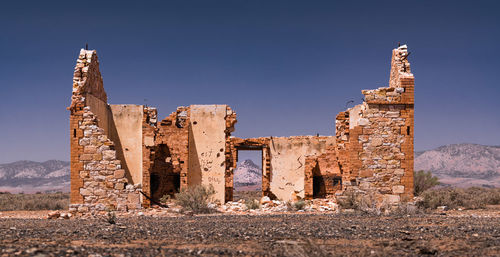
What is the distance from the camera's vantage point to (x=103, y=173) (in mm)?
15523

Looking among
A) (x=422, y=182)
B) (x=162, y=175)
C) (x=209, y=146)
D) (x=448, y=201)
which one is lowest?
(x=448, y=201)

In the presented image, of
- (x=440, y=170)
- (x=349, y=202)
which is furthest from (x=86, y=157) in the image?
(x=440, y=170)

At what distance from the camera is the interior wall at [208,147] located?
67.9 feet

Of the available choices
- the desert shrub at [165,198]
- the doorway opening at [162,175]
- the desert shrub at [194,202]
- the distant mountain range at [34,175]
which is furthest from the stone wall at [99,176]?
the distant mountain range at [34,175]

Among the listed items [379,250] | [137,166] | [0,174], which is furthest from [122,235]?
[0,174]

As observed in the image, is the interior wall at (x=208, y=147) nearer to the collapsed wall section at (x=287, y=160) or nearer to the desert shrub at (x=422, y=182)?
the collapsed wall section at (x=287, y=160)

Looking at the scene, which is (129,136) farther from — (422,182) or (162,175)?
(422,182)

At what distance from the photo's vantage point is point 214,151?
20734mm

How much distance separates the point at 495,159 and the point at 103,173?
9169cm

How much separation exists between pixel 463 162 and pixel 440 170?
5.31 metres

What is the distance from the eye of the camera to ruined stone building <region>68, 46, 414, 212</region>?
15.6 metres

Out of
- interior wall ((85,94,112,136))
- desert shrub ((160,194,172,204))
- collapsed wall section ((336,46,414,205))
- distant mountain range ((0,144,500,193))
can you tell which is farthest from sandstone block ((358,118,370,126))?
distant mountain range ((0,144,500,193))

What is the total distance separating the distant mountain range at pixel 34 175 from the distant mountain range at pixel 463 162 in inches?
2530

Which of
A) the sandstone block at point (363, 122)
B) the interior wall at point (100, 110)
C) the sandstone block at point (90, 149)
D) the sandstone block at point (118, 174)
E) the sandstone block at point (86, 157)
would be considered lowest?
the sandstone block at point (118, 174)
